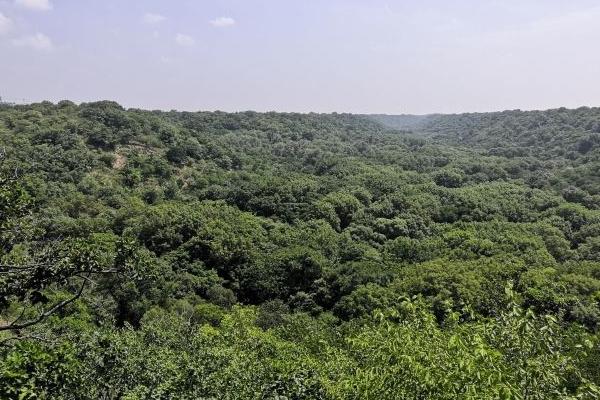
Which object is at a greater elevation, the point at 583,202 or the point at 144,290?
the point at 583,202

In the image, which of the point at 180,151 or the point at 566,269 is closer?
the point at 566,269

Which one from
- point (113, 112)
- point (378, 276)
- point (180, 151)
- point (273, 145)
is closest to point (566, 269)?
point (378, 276)

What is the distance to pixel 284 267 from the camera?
6650cm

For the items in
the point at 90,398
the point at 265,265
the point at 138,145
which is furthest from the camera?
the point at 138,145

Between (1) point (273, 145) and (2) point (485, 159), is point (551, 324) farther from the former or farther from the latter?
(1) point (273, 145)

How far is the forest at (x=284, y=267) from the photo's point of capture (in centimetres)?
911

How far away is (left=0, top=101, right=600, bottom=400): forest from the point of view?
911 centimetres

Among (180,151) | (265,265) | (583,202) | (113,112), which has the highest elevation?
(113,112)

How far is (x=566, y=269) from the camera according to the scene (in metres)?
55.4

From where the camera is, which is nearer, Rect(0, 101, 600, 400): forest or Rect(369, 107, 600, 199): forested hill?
Rect(0, 101, 600, 400): forest

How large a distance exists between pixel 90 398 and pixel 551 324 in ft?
55.4

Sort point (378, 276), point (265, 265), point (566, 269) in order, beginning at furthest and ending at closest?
→ point (265, 265) → point (378, 276) → point (566, 269)

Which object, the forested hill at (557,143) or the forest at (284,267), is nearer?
the forest at (284,267)

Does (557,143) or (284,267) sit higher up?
(557,143)
